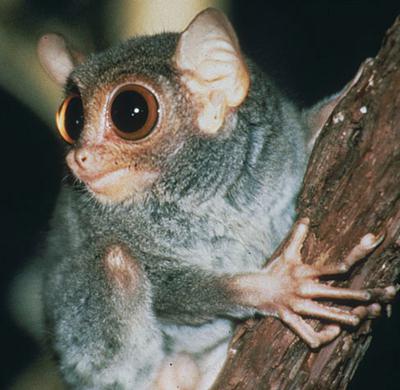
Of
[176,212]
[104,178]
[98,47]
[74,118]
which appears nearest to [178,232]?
[176,212]

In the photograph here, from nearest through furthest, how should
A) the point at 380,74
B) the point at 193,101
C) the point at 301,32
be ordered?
the point at 380,74
the point at 193,101
the point at 301,32

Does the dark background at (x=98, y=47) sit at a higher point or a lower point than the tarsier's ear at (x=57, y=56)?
lower

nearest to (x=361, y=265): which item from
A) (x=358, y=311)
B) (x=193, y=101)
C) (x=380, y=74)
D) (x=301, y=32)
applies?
(x=358, y=311)

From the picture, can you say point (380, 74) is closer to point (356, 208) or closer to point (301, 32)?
point (356, 208)

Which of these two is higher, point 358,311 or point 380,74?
point 380,74

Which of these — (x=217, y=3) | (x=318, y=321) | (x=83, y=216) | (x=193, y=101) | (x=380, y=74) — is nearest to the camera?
(x=380, y=74)

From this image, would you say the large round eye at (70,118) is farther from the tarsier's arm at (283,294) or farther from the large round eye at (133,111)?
the tarsier's arm at (283,294)

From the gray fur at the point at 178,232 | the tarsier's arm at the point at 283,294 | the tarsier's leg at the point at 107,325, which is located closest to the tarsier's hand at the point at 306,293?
the tarsier's arm at the point at 283,294

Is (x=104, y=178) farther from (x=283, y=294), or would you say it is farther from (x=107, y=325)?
(x=283, y=294)

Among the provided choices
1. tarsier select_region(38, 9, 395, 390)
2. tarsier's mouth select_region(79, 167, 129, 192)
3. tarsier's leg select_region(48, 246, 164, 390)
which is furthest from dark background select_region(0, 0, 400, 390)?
tarsier's mouth select_region(79, 167, 129, 192)
